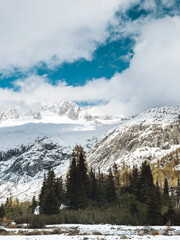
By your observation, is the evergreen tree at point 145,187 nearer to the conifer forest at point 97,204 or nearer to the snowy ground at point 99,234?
the conifer forest at point 97,204

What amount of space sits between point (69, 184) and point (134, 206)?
725 inches

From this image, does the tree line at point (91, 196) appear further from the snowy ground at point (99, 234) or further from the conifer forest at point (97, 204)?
the snowy ground at point (99, 234)

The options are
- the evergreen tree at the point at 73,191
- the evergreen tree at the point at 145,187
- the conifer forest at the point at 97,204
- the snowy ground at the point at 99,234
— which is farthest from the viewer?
the evergreen tree at the point at 145,187

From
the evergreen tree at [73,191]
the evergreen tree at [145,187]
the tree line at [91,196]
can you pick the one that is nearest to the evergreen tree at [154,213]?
the tree line at [91,196]

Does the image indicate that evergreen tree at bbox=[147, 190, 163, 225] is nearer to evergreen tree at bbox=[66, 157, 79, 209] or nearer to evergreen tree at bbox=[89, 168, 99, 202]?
evergreen tree at bbox=[66, 157, 79, 209]

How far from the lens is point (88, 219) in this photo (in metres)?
48.0

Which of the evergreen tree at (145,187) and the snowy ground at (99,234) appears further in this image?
the evergreen tree at (145,187)

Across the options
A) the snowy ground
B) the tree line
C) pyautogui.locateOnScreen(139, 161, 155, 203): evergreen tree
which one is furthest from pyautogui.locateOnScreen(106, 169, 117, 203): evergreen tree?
the snowy ground

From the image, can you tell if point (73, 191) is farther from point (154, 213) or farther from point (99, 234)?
point (99, 234)

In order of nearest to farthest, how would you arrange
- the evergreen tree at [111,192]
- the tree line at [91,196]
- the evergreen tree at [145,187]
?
the tree line at [91,196] → the evergreen tree at [145,187] → the evergreen tree at [111,192]

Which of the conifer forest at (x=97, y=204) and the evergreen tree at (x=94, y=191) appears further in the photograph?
the evergreen tree at (x=94, y=191)

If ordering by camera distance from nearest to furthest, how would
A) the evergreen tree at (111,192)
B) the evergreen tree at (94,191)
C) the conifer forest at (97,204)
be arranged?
the conifer forest at (97,204) < the evergreen tree at (111,192) < the evergreen tree at (94,191)

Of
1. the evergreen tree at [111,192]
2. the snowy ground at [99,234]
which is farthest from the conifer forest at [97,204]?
the snowy ground at [99,234]

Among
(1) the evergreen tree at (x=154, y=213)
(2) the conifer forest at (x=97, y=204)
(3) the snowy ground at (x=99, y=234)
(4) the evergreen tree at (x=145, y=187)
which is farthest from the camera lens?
(4) the evergreen tree at (x=145, y=187)
